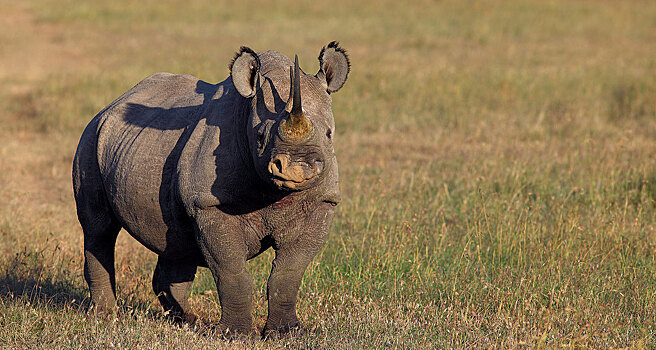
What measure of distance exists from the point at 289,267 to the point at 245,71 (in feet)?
3.81

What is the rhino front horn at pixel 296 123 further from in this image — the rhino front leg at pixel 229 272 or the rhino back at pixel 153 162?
the rhino back at pixel 153 162

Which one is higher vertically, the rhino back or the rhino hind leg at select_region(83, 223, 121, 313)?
the rhino back

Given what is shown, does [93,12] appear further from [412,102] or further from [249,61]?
[249,61]

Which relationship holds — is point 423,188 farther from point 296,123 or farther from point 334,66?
point 296,123

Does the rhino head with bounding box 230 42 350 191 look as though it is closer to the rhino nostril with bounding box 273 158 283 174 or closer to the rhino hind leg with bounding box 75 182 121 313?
the rhino nostril with bounding box 273 158 283 174

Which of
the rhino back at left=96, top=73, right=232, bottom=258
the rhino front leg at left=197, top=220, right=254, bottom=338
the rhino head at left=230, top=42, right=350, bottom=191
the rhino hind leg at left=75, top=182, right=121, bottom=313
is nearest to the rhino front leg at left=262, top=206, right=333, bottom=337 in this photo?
the rhino front leg at left=197, top=220, right=254, bottom=338

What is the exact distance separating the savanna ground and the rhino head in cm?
123

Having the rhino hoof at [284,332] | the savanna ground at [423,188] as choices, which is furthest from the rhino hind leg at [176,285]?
the rhino hoof at [284,332]

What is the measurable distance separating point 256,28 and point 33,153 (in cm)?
1153

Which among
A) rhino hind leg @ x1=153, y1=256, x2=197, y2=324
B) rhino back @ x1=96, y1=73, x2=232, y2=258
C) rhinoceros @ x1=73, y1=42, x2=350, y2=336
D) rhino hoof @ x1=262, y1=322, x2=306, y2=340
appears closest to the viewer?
rhinoceros @ x1=73, y1=42, x2=350, y2=336

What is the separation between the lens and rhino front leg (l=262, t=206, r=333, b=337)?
4703mm

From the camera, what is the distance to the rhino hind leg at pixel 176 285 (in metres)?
5.95

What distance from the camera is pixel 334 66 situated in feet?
15.3

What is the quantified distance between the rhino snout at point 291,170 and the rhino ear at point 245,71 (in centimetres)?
58
